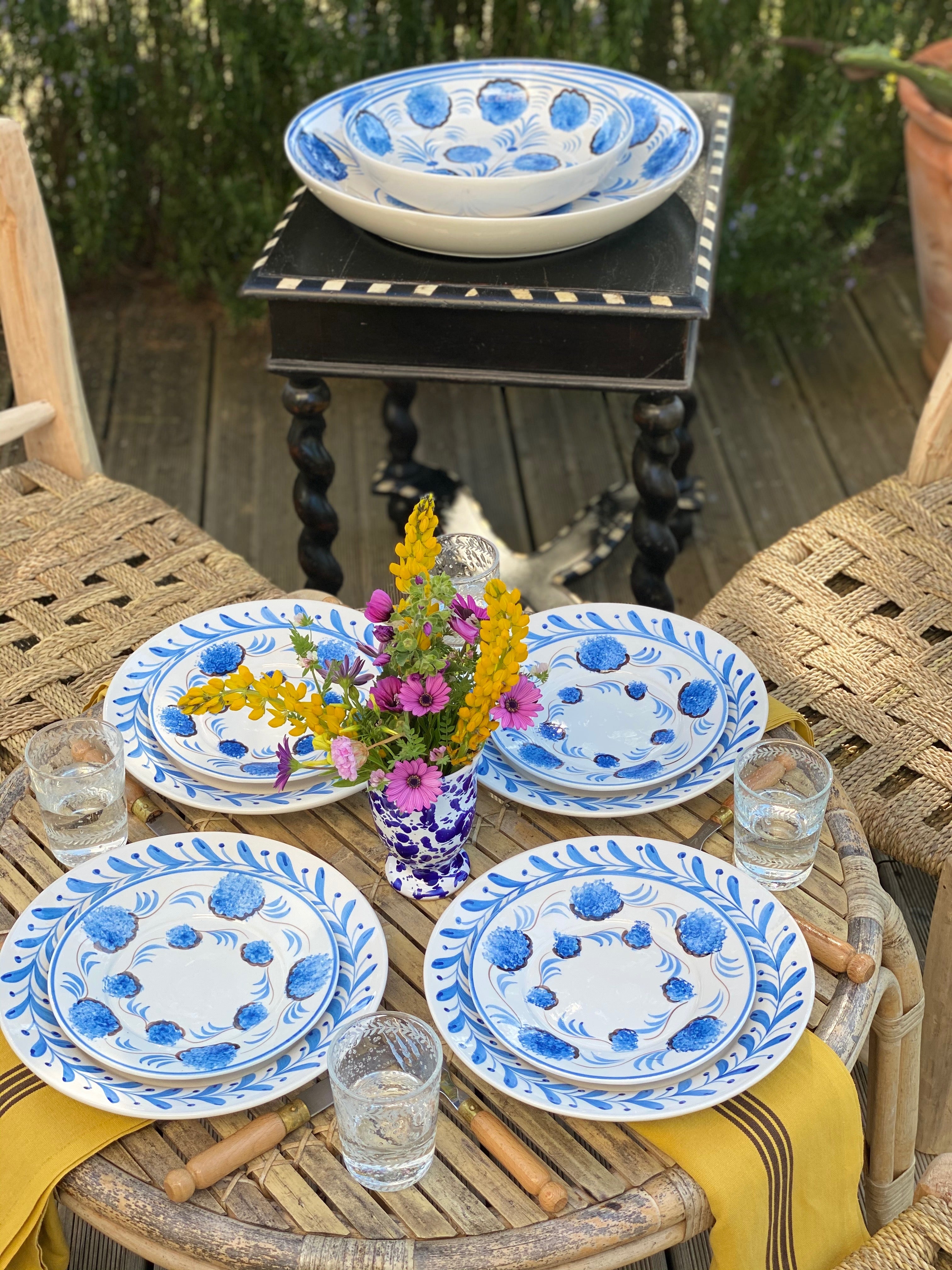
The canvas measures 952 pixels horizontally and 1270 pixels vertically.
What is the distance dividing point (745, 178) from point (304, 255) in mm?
1598

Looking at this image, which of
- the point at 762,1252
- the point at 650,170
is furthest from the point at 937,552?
the point at 762,1252

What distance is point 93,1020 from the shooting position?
96cm

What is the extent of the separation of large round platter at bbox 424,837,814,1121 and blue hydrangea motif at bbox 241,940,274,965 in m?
0.12

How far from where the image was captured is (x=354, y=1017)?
937 mm

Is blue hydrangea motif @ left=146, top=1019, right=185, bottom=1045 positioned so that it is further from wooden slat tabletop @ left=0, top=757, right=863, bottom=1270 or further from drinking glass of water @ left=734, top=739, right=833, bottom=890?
drinking glass of water @ left=734, top=739, right=833, bottom=890

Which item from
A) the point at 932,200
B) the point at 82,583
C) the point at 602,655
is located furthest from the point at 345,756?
the point at 932,200

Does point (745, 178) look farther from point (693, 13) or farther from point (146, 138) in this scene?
point (146, 138)

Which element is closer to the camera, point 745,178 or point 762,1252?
point 762,1252

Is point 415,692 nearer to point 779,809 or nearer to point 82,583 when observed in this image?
point 779,809

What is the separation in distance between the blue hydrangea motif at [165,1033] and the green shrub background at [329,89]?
205cm

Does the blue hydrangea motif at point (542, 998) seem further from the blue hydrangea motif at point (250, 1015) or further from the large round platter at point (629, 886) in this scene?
the blue hydrangea motif at point (250, 1015)

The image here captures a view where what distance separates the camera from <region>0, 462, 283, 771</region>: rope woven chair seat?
4.79 ft

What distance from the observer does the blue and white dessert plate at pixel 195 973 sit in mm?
951

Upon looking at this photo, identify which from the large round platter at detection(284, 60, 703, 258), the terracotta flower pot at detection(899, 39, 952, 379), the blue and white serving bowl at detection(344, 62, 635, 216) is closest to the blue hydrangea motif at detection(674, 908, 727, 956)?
the large round platter at detection(284, 60, 703, 258)
